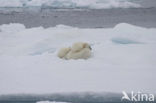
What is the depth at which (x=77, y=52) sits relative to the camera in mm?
4328

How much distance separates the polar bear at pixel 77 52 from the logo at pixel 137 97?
1.33m

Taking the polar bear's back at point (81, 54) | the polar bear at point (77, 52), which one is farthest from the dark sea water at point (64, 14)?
the polar bear's back at point (81, 54)

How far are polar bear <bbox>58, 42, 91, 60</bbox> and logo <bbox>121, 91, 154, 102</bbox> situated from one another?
133 cm

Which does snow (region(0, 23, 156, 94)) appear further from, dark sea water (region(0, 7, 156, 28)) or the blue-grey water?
dark sea water (region(0, 7, 156, 28))

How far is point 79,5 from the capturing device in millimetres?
17219

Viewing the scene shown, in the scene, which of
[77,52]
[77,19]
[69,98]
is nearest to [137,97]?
[69,98]

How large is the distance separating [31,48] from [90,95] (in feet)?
7.96

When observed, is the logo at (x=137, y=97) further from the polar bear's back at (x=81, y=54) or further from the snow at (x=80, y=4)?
the snow at (x=80, y=4)

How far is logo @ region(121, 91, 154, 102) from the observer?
116 inches

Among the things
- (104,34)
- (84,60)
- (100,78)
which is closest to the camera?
(100,78)

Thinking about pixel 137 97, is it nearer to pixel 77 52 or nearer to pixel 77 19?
pixel 77 52

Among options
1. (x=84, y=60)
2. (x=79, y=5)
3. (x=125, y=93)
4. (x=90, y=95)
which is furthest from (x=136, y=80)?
(x=79, y=5)

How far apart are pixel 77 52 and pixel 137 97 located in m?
1.56

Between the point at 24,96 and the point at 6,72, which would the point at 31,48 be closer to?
the point at 6,72
